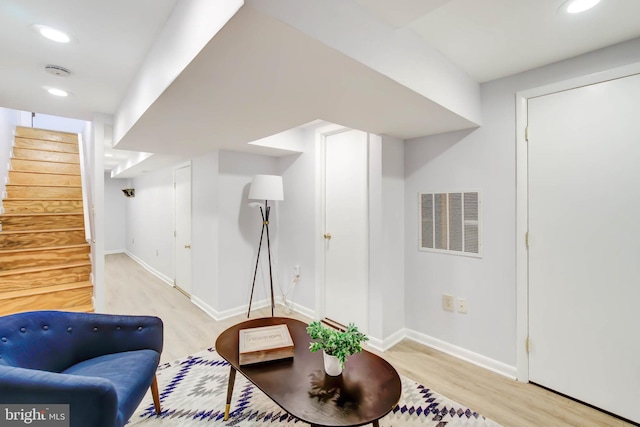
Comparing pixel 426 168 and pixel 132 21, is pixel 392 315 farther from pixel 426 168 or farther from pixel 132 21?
pixel 132 21

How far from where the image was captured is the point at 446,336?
97.4 inches

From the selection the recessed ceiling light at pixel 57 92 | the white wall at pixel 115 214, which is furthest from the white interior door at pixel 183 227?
the white wall at pixel 115 214

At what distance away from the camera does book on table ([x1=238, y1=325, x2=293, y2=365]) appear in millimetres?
1498

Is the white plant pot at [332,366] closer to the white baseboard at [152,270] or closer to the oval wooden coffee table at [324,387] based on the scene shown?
the oval wooden coffee table at [324,387]

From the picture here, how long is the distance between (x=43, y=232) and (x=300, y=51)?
158 inches

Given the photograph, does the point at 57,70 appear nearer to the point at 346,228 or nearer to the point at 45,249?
the point at 45,249

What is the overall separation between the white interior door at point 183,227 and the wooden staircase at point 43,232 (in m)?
1.12

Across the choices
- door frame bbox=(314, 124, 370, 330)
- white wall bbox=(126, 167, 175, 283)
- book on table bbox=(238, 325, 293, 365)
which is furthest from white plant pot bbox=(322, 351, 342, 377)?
white wall bbox=(126, 167, 175, 283)

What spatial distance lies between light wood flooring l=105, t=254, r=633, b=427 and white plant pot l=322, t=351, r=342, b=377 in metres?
1.06

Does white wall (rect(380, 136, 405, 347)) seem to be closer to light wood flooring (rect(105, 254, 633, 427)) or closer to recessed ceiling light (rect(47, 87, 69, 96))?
light wood flooring (rect(105, 254, 633, 427))

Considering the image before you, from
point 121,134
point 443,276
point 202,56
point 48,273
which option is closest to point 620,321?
point 443,276

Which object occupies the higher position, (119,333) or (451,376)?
(119,333)

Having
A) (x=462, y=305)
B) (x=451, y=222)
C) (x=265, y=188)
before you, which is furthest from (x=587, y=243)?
(x=265, y=188)

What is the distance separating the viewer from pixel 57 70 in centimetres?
195
